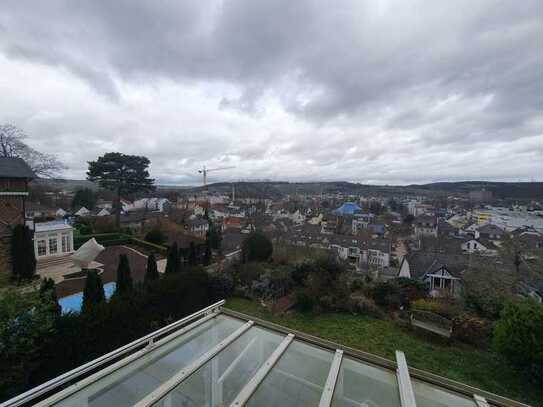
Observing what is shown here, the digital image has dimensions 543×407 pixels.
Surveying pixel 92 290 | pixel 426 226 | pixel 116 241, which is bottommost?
pixel 426 226

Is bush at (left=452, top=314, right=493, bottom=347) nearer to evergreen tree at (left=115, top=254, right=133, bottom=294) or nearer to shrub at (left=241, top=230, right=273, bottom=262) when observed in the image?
shrub at (left=241, top=230, right=273, bottom=262)

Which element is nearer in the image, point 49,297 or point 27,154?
point 49,297

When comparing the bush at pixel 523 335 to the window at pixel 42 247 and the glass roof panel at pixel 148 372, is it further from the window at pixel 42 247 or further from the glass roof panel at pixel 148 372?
the window at pixel 42 247

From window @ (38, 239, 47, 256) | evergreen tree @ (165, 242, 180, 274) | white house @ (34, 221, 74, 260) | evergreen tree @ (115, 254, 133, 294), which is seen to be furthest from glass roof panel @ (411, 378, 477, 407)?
window @ (38, 239, 47, 256)

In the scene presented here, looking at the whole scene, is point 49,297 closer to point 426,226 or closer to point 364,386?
point 364,386

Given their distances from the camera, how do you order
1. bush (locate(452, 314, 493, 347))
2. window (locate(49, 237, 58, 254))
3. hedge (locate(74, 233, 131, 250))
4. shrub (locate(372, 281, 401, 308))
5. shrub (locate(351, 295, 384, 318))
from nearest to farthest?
bush (locate(452, 314, 493, 347)) → shrub (locate(351, 295, 384, 318)) → shrub (locate(372, 281, 401, 308)) → window (locate(49, 237, 58, 254)) → hedge (locate(74, 233, 131, 250))

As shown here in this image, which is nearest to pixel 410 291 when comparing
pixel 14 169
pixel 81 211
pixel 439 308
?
pixel 439 308

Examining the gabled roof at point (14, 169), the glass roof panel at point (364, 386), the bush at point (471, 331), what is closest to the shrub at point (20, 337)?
the glass roof panel at point (364, 386)
